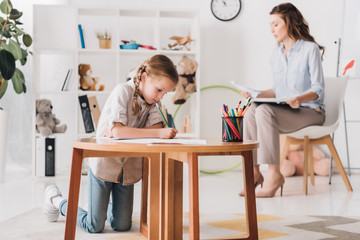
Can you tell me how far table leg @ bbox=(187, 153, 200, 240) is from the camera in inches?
48.8

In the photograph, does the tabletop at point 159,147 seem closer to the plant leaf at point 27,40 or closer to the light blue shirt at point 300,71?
the light blue shirt at point 300,71

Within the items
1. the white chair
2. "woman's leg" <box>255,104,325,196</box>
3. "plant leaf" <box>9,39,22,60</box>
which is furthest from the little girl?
"plant leaf" <box>9,39,22,60</box>

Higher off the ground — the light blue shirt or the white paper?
the light blue shirt

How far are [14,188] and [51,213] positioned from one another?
122cm

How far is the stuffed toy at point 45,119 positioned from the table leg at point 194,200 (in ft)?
8.24

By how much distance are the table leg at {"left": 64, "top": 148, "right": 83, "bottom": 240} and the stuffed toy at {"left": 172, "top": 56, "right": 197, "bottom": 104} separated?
2265mm

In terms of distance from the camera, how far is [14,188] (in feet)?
10.3

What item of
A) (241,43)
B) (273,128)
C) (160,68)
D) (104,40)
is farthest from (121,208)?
(241,43)

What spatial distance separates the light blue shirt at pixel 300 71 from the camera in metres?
2.89

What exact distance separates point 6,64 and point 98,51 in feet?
2.23

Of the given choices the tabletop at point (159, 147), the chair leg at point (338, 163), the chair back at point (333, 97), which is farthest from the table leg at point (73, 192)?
the chair back at point (333, 97)

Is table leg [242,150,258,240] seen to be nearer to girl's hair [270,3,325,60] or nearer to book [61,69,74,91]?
girl's hair [270,3,325,60]

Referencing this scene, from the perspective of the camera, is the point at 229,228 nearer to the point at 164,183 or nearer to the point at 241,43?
the point at 164,183

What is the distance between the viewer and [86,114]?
3719 millimetres
